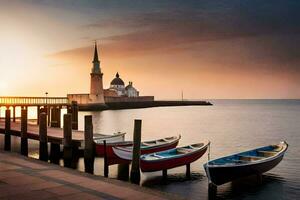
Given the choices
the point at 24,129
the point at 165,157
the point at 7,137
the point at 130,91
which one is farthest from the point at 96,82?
the point at 165,157

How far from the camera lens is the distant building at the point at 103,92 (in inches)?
4894

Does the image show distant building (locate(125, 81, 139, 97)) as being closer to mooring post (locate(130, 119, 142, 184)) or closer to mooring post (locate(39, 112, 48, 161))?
mooring post (locate(39, 112, 48, 161))

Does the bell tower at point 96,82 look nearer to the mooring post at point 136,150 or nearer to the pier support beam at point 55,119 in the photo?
the pier support beam at point 55,119

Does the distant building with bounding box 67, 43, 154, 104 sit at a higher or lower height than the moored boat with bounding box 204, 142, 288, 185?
higher

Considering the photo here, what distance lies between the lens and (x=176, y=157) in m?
18.0

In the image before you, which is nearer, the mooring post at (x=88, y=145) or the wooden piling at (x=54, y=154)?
the mooring post at (x=88, y=145)

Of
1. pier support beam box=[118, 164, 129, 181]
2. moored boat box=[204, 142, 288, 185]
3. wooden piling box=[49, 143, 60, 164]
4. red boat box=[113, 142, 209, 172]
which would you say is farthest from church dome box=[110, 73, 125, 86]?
→ moored boat box=[204, 142, 288, 185]

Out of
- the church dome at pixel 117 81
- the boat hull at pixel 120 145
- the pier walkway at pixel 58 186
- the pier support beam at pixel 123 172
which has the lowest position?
the pier support beam at pixel 123 172

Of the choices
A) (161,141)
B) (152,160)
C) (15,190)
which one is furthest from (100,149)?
(15,190)

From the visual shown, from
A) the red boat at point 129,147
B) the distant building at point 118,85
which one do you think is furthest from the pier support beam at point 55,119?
the distant building at point 118,85

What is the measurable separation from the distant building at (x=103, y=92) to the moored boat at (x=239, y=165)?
107 meters

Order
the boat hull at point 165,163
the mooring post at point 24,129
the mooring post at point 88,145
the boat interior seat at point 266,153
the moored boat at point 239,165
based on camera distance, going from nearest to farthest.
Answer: the moored boat at point 239,165, the mooring post at point 88,145, the boat hull at point 165,163, the mooring post at point 24,129, the boat interior seat at point 266,153

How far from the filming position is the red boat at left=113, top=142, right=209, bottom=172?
16.7m

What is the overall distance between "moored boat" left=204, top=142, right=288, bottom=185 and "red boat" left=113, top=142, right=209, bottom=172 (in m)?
2.44
